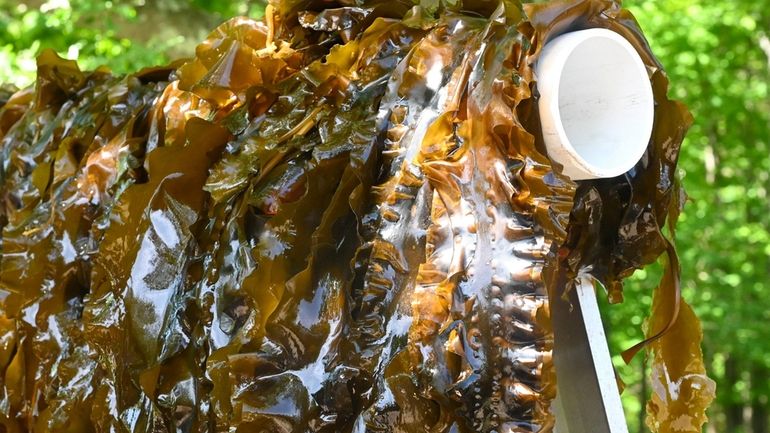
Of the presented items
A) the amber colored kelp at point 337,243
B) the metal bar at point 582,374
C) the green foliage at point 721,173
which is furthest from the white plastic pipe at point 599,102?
the green foliage at point 721,173

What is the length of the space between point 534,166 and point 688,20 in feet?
19.4

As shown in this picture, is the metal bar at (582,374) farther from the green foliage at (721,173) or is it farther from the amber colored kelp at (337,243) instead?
the green foliage at (721,173)

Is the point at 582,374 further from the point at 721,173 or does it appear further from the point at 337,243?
the point at 721,173

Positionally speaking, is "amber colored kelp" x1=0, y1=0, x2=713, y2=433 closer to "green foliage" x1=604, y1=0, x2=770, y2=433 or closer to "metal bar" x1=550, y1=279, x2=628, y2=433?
"metal bar" x1=550, y1=279, x2=628, y2=433

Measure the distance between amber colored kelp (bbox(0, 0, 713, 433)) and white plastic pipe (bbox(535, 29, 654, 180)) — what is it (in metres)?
0.04

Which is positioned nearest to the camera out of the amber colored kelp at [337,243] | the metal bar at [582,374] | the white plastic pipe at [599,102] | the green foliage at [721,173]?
the amber colored kelp at [337,243]

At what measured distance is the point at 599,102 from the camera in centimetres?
124

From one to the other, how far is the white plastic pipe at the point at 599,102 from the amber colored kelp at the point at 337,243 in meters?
0.04

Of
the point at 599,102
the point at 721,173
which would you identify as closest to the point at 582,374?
the point at 599,102

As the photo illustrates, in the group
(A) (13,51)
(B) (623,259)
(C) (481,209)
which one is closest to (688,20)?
(A) (13,51)

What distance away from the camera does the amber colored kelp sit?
1048 millimetres

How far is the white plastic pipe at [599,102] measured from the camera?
1.16m

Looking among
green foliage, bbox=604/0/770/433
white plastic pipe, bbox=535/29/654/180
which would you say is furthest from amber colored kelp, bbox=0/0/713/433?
green foliage, bbox=604/0/770/433

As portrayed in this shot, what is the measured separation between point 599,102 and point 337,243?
44cm
